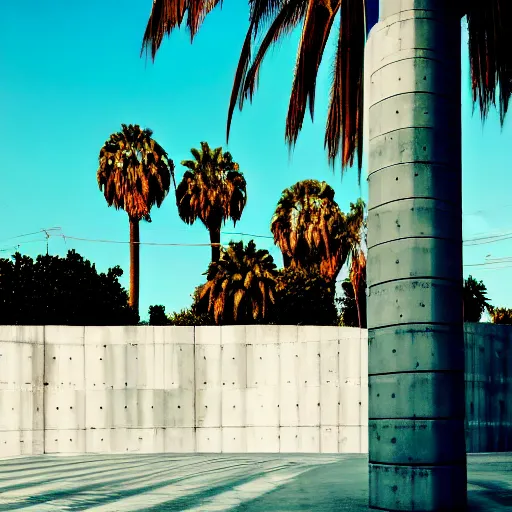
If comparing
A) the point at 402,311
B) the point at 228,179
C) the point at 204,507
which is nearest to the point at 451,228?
the point at 402,311

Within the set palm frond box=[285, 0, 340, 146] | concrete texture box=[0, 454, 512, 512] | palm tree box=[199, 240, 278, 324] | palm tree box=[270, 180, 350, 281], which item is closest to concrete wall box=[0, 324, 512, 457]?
concrete texture box=[0, 454, 512, 512]

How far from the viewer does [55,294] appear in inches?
1741

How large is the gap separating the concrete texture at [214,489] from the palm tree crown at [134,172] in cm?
4002

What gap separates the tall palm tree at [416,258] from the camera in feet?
19.0

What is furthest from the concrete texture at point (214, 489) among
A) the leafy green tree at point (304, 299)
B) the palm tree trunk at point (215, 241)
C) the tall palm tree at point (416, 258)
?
the leafy green tree at point (304, 299)

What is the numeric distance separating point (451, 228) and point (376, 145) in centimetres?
89

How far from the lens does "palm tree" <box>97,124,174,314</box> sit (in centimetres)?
4922

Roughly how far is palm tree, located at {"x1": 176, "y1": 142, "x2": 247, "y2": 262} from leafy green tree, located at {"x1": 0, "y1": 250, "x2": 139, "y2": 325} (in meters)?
9.20

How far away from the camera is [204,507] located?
21.0ft

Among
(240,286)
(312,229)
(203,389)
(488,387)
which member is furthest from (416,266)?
(312,229)

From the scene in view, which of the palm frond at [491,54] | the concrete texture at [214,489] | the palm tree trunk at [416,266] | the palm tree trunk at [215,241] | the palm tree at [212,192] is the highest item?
the palm tree at [212,192]

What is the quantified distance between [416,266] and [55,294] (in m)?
40.3

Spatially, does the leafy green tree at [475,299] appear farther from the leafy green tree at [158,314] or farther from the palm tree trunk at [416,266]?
the palm tree trunk at [416,266]

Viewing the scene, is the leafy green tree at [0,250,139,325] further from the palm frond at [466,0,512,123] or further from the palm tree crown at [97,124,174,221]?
the palm frond at [466,0,512,123]
